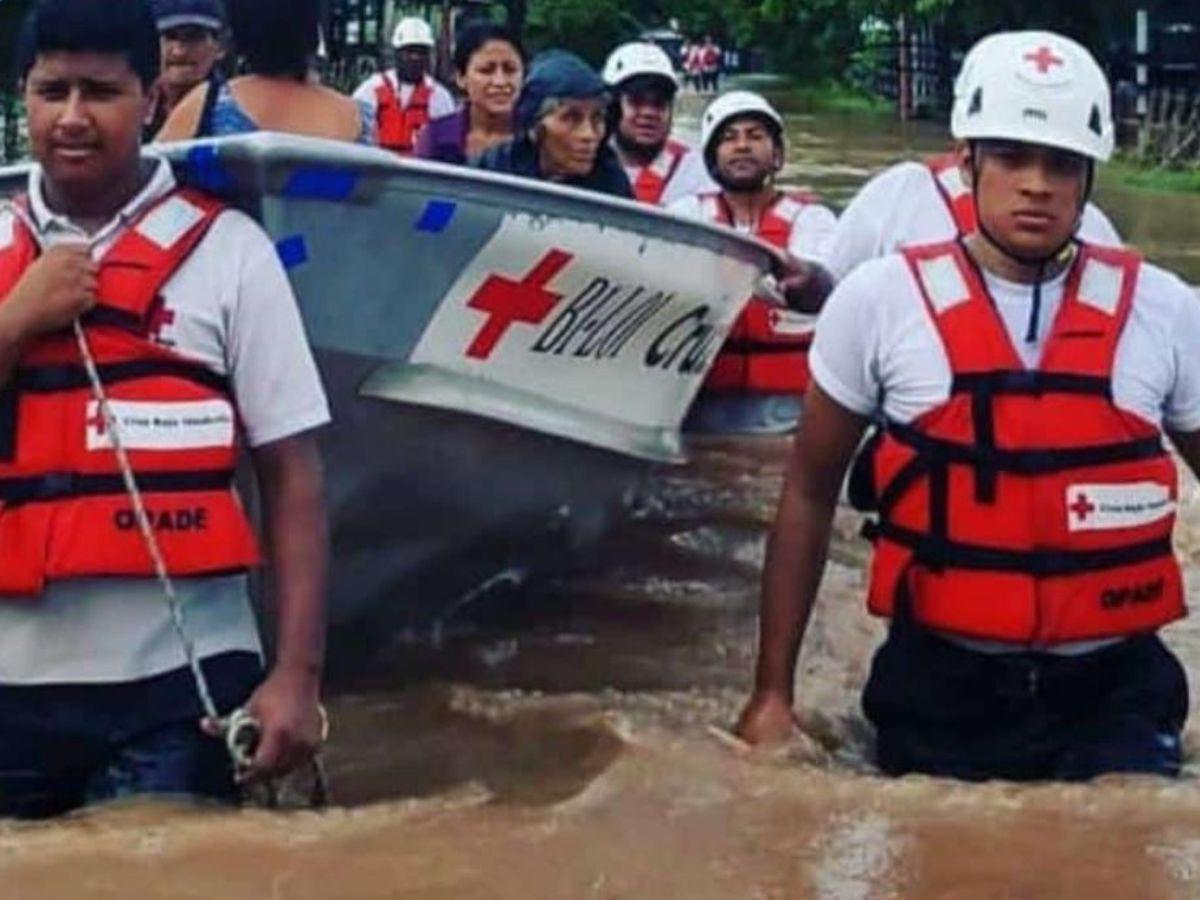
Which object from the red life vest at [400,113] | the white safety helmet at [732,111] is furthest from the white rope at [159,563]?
the red life vest at [400,113]

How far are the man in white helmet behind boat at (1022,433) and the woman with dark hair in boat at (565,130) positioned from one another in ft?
9.65

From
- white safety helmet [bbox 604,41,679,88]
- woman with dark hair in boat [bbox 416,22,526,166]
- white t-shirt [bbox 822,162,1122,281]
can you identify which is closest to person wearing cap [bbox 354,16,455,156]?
white safety helmet [bbox 604,41,679,88]

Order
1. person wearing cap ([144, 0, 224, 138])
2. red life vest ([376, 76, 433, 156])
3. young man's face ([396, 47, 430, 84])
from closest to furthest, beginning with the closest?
person wearing cap ([144, 0, 224, 138]) < red life vest ([376, 76, 433, 156]) < young man's face ([396, 47, 430, 84])

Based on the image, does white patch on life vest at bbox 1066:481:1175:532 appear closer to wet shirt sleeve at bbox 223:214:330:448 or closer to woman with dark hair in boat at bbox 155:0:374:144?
wet shirt sleeve at bbox 223:214:330:448

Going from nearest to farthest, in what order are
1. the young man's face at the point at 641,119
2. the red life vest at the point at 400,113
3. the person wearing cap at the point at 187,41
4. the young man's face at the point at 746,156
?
the person wearing cap at the point at 187,41 → the young man's face at the point at 746,156 → the young man's face at the point at 641,119 → the red life vest at the point at 400,113

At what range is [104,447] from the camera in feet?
12.1

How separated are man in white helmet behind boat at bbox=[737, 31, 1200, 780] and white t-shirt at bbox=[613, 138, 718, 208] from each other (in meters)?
4.87

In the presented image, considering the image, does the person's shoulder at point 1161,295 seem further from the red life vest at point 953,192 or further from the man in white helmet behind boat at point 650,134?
the man in white helmet behind boat at point 650,134

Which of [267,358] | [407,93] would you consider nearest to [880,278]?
[267,358]

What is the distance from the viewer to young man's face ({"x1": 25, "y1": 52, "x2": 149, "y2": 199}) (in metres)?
3.65

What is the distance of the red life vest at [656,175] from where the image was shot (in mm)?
8945

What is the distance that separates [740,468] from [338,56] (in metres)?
21.3

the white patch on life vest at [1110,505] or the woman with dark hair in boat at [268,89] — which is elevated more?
the woman with dark hair in boat at [268,89]

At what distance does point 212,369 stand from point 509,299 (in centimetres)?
204
